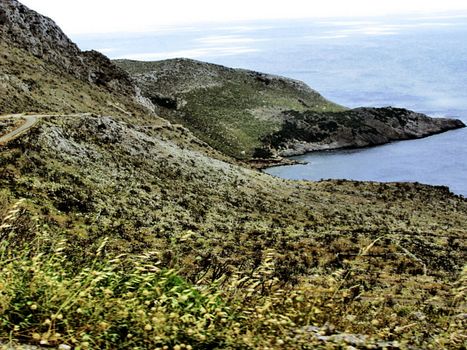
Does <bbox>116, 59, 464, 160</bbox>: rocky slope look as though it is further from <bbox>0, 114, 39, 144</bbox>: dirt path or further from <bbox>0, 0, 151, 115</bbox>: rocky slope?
<bbox>0, 114, 39, 144</bbox>: dirt path

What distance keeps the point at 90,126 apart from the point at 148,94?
339 ft

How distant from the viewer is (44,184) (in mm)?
34594

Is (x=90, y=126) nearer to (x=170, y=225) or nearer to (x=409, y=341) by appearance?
(x=170, y=225)

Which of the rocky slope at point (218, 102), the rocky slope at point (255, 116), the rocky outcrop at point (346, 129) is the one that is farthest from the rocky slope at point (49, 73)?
the rocky outcrop at point (346, 129)

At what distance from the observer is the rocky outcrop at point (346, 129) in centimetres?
14862

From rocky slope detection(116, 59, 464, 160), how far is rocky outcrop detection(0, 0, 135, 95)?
94.7 ft

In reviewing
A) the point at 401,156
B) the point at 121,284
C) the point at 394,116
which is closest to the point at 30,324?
the point at 121,284

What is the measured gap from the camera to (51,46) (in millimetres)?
109375

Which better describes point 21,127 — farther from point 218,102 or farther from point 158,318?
point 218,102

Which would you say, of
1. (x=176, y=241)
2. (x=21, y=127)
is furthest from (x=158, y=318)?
(x=21, y=127)

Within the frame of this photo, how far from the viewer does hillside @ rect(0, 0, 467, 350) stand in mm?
6359

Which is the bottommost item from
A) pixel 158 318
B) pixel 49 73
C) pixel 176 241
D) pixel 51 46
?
pixel 158 318

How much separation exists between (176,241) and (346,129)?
158 m

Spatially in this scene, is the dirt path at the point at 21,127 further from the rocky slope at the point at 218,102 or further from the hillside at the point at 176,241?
the rocky slope at the point at 218,102
